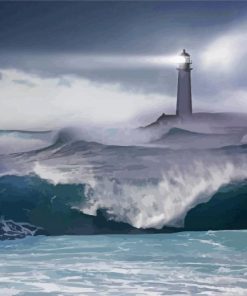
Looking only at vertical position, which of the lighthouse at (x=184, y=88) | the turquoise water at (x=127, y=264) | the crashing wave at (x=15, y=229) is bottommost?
the turquoise water at (x=127, y=264)

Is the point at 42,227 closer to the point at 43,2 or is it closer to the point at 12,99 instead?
the point at 12,99

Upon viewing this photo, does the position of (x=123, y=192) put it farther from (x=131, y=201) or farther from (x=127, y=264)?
(x=127, y=264)

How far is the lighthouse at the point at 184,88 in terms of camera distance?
3465mm

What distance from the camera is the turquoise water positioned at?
10.5 feet

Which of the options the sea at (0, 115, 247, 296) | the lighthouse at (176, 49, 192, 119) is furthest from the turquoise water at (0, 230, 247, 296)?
the lighthouse at (176, 49, 192, 119)

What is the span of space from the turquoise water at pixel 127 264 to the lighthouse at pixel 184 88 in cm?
66

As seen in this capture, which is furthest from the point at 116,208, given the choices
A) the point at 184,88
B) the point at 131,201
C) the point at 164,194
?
the point at 184,88

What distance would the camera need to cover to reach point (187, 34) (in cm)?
351

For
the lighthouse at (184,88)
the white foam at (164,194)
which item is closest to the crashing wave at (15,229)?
the white foam at (164,194)

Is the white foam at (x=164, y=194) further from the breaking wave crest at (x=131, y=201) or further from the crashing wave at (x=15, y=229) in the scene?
the crashing wave at (x=15, y=229)

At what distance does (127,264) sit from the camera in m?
3.33

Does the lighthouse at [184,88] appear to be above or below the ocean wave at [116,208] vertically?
above

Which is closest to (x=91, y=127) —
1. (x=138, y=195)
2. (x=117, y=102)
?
(x=117, y=102)

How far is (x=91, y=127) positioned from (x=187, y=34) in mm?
738
